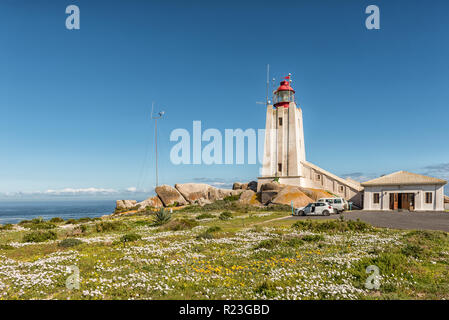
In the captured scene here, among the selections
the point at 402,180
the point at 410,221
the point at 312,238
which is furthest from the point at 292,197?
the point at 312,238

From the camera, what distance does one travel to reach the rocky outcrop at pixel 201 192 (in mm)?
60159

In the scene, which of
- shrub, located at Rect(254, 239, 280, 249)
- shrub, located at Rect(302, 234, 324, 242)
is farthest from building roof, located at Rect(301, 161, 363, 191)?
shrub, located at Rect(254, 239, 280, 249)

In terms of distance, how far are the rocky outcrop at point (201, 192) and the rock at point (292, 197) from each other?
13.3m

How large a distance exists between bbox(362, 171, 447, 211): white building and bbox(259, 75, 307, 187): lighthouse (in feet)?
46.0

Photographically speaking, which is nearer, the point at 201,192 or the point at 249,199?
the point at 249,199

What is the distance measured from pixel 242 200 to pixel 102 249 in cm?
3923

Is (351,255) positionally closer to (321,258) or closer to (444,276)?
(321,258)

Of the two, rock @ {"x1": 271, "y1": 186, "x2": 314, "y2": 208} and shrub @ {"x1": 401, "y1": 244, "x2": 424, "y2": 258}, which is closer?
shrub @ {"x1": 401, "y1": 244, "x2": 424, "y2": 258}

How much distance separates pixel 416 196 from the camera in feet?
134

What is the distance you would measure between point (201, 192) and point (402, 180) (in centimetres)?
3822

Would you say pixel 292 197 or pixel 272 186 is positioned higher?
pixel 272 186

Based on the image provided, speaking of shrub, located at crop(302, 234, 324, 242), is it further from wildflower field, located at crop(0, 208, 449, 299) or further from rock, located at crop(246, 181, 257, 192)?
rock, located at crop(246, 181, 257, 192)

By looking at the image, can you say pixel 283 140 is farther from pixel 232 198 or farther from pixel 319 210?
pixel 319 210

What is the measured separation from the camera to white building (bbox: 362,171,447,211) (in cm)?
3984
